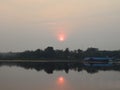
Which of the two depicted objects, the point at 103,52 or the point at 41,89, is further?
the point at 103,52

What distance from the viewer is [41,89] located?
66.2ft

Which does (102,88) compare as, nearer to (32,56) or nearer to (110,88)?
(110,88)

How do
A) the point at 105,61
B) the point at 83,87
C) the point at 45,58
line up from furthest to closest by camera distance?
the point at 45,58, the point at 105,61, the point at 83,87

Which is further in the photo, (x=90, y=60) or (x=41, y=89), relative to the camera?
(x=90, y=60)

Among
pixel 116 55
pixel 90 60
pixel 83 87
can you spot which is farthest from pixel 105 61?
pixel 83 87

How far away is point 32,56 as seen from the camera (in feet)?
306

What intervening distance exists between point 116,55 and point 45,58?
18.1m

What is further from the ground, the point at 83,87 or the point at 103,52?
the point at 103,52

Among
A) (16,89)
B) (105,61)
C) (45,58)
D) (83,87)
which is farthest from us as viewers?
(45,58)

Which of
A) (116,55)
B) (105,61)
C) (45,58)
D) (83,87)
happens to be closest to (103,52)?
(116,55)

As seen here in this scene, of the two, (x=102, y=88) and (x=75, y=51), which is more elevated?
(x=75, y=51)

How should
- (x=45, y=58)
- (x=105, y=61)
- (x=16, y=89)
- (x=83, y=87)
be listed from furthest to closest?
1. (x=45, y=58)
2. (x=105, y=61)
3. (x=83, y=87)
4. (x=16, y=89)

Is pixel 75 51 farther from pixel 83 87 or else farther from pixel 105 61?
pixel 83 87

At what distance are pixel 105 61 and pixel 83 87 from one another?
52380 millimetres
